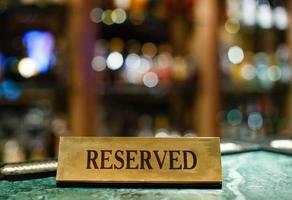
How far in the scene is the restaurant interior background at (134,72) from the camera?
203 cm

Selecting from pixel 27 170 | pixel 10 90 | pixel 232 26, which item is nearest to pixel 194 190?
pixel 27 170

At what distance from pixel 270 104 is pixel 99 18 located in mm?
1159

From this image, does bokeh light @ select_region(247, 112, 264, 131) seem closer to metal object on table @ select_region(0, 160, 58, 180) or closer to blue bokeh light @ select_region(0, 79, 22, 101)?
blue bokeh light @ select_region(0, 79, 22, 101)

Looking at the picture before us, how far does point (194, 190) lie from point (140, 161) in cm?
6

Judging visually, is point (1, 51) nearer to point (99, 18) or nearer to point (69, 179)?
point (99, 18)

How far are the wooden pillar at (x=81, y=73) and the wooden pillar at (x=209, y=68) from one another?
58 cm

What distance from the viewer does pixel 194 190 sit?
475 mm

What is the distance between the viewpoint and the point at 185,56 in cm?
253

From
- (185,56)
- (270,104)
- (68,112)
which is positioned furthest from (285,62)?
(68,112)

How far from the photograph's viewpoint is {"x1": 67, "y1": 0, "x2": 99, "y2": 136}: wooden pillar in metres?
1.98

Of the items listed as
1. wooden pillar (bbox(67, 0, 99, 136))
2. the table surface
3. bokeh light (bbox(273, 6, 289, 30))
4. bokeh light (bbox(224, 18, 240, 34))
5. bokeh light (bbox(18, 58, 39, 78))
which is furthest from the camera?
bokeh light (bbox(273, 6, 289, 30))

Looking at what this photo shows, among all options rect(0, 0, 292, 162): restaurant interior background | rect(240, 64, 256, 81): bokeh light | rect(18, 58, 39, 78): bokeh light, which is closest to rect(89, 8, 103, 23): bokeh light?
rect(0, 0, 292, 162): restaurant interior background

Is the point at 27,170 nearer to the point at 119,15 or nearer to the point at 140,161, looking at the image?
the point at 140,161

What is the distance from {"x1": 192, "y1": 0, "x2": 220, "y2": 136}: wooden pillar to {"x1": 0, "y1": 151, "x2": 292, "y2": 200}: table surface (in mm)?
1758
